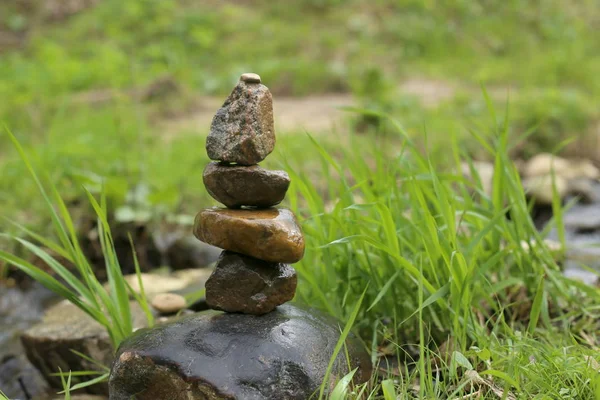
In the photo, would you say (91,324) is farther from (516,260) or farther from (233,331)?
(516,260)

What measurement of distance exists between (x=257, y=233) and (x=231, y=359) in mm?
388

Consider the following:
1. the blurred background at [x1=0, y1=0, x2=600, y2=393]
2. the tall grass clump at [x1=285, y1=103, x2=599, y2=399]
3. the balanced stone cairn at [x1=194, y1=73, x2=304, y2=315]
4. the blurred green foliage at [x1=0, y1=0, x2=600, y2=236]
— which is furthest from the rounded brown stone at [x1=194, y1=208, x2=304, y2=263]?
the blurred green foliage at [x1=0, y1=0, x2=600, y2=236]

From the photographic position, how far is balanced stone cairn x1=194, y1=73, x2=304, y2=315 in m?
2.14

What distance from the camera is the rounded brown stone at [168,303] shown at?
10.2 ft

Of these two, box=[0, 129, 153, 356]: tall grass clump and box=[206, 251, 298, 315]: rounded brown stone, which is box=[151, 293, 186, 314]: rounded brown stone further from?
box=[206, 251, 298, 315]: rounded brown stone

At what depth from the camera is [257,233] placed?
2.12 meters

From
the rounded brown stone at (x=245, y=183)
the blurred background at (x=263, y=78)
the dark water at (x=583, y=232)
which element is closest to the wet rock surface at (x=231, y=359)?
the rounded brown stone at (x=245, y=183)

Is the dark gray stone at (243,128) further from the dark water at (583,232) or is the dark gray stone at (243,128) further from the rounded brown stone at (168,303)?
the dark water at (583,232)

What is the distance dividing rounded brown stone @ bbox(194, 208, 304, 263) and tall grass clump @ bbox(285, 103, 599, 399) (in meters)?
0.18

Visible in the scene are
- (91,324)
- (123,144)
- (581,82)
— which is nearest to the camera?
(91,324)

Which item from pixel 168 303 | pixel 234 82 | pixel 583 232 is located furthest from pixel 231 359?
pixel 234 82

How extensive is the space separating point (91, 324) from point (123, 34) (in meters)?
7.41

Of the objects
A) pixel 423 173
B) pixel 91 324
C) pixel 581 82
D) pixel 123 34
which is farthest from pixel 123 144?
pixel 581 82

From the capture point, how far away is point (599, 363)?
6.97 ft
